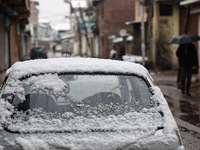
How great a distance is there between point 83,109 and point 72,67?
14.5 inches

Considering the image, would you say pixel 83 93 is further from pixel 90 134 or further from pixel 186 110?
pixel 186 110

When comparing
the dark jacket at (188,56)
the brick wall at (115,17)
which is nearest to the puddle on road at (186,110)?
the dark jacket at (188,56)

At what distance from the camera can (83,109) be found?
3010mm

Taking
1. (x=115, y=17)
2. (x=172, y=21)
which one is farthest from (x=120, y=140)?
(x=115, y=17)

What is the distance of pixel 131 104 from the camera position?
3.14 metres

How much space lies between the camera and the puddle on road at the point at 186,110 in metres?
8.26

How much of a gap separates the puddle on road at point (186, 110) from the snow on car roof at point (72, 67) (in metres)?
4.74

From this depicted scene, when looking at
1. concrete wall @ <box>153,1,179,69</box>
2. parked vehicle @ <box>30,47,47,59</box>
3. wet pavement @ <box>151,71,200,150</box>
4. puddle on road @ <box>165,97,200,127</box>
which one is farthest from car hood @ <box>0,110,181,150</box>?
parked vehicle @ <box>30,47,47,59</box>

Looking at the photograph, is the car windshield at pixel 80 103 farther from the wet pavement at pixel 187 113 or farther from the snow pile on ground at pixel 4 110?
the wet pavement at pixel 187 113

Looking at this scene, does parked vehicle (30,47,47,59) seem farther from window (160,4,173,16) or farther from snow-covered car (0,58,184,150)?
snow-covered car (0,58,184,150)

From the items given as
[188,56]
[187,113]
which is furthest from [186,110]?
[188,56]

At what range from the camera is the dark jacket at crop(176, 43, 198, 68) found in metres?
12.2

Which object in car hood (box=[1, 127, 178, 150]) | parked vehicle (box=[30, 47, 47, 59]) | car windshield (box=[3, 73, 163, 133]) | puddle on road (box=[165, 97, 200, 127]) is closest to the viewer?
car hood (box=[1, 127, 178, 150])

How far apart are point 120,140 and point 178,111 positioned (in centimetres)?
687
